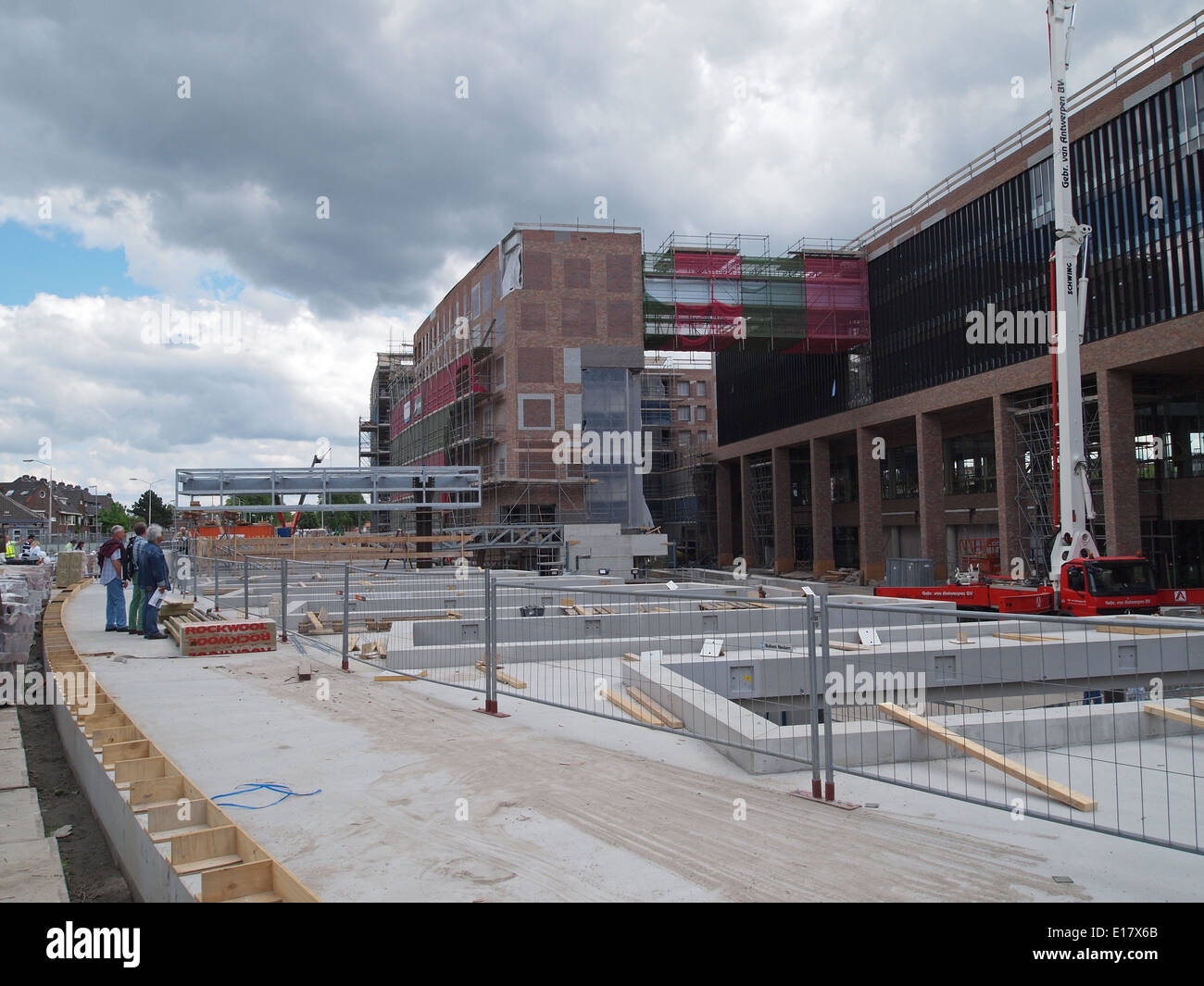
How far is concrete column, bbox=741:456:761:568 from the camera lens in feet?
183

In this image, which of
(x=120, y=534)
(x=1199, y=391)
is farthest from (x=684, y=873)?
(x=1199, y=391)

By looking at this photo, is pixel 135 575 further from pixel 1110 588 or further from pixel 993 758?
pixel 1110 588

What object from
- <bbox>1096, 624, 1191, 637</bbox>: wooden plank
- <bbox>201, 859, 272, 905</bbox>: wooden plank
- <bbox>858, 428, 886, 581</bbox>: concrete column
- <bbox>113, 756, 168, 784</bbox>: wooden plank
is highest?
<bbox>858, 428, 886, 581</bbox>: concrete column

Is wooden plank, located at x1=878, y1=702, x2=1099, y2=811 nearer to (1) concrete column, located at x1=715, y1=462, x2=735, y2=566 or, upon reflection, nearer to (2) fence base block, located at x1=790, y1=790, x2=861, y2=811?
(2) fence base block, located at x1=790, y1=790, x2=861, y2=811

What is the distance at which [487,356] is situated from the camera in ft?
146

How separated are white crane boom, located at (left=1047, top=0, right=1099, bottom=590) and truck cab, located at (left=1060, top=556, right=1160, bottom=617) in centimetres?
83

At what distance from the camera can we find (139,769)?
518 centimetres

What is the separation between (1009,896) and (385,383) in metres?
78.6

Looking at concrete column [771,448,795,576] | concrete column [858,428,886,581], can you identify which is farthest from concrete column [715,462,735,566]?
concrete column [858,428,886,581]

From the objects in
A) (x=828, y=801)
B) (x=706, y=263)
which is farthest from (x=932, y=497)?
(x=828, y=801)

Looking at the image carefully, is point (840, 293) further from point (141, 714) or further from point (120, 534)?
point (141, 714)

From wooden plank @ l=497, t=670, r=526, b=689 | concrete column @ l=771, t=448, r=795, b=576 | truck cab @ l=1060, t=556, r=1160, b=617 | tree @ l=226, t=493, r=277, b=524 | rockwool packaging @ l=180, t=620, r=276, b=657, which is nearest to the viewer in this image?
wooden plank @ l=497, t=670, r=526, b=689

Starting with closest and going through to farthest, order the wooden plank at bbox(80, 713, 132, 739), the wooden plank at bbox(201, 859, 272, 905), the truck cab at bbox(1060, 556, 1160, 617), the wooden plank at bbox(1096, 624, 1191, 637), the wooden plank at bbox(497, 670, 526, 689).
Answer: the wooden plank at bbox(201, 859, 272, 905), the wooden plank at bbox(1096, 624, 1191, 637), the wooden plank at bbox(80, 713, 132, 739), the wooden plank at bbox(497, 670, 526, 689), the truck cab at bbox(1060, 556, 1160, 617)

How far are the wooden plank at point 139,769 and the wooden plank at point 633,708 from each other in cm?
385
